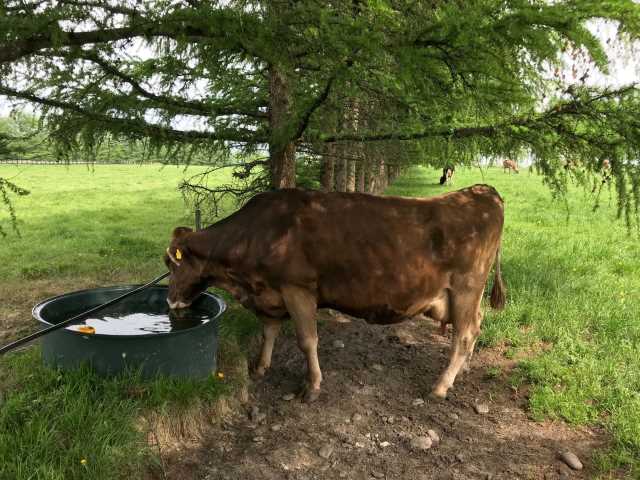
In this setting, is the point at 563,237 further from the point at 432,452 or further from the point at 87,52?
the point at 87,52

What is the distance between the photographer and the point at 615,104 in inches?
159

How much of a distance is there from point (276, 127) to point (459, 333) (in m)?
2.62

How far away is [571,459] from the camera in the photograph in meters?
3.58

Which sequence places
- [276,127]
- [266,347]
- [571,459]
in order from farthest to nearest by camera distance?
[276,127] < [266,347] < [571,459]

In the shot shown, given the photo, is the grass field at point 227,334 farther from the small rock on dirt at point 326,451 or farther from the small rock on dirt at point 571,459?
the small rock on dirt at point 326,451

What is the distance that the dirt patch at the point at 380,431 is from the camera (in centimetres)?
352

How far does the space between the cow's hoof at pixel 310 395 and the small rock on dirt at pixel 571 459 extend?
1892 mm

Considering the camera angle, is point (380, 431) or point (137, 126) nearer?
point (380, 431)

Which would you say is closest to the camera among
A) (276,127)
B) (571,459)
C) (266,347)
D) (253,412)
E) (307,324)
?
(571,459)

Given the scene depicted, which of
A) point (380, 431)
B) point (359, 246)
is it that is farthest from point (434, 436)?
point (359, 246)

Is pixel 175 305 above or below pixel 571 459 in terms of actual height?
above

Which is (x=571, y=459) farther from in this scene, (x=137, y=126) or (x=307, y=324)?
(x=137, y=126)

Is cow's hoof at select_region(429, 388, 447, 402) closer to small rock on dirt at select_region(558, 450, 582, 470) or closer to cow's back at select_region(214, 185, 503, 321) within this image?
cow's back at select_region(214, 185, 503, 321)

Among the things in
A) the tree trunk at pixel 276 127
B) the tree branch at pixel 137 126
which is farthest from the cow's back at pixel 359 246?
the tree branch at pixel 137 126
